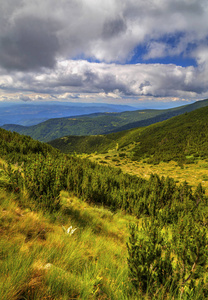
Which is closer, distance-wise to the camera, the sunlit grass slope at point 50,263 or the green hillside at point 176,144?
the sunlit grass slope at point 50,263

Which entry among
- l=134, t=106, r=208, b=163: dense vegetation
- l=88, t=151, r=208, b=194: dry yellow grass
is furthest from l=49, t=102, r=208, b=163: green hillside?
l=88, t=151, r=208, b=194: dry yellow grass

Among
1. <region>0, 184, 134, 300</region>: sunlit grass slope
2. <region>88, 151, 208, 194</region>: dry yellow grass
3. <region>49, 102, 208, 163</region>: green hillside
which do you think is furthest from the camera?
<region>49, 102, 208, 163</region>: green hillside

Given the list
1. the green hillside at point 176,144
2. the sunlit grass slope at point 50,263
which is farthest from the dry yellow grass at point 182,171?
the sunlit grass slope at point 50,263

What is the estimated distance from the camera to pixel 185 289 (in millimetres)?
1920

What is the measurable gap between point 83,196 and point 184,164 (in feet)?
102

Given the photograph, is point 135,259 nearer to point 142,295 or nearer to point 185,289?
point 142,295

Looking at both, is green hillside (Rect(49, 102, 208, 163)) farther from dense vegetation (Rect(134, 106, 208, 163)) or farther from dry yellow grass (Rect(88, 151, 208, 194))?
dry yellow grass (Rect(88, 151, 208, 194))

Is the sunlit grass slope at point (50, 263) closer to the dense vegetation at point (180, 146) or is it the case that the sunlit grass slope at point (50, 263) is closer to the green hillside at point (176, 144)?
the dense vegetation at point (180, 146)

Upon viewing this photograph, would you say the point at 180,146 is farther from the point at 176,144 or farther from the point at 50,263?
the point at 50,263

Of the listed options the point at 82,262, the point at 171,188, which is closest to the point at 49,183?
the point at 82,262

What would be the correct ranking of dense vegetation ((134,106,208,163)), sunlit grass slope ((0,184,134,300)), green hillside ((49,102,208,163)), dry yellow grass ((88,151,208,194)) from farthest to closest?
green hillside ((49,102,208,163)), dense vegetation ((134,106,208,163)), dry yellow grass ((88,151,208,194)), sunlit grass slope ((0,184,134,300))

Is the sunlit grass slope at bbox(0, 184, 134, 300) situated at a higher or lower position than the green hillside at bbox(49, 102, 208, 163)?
higher

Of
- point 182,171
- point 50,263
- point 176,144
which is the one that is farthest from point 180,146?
point 50,263

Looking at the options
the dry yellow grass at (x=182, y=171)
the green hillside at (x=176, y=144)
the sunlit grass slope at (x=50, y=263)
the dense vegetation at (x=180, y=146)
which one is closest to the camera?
→ the sunlit grass slope at (x=50, y=263)
